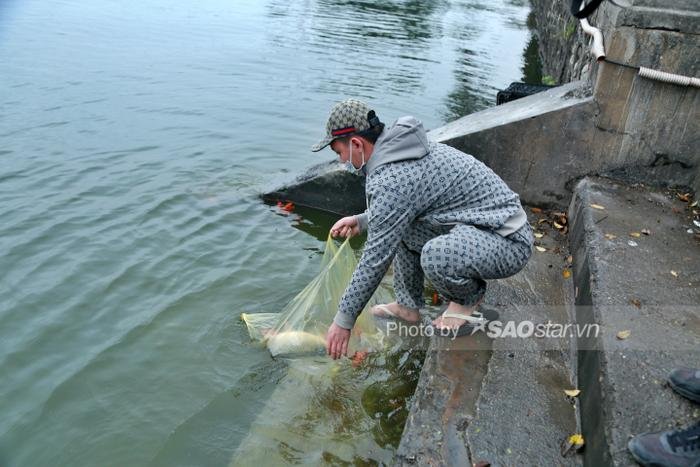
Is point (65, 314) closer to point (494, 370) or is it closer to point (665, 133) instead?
point (494, 370)

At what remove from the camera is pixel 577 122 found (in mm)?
4879

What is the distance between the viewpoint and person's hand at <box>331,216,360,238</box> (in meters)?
3.57

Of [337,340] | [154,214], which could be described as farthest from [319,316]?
[154,214]

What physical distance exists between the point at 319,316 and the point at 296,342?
225 millimetres

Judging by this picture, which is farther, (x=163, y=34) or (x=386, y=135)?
(x=163, y=34)

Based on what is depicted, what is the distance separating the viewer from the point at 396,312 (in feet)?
13.0

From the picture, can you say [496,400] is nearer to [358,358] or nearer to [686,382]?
[686,382]

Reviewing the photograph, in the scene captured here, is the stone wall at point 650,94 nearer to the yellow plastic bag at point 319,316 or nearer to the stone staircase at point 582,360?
the stone staircase at point 582,360

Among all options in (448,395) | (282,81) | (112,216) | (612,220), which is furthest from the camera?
(282,81)

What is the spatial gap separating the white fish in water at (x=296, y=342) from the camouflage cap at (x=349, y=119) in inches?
51.4

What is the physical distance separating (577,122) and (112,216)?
168 inches

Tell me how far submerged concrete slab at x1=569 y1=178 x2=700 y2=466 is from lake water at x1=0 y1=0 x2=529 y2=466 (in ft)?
3.72

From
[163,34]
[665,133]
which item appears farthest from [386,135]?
[163,34]

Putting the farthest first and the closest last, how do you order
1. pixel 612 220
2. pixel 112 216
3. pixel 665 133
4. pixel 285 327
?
pixel 112 216 < pixel 665 133 < pixel 612 220 < pixel 285 327
